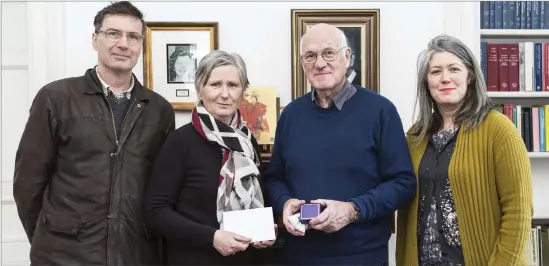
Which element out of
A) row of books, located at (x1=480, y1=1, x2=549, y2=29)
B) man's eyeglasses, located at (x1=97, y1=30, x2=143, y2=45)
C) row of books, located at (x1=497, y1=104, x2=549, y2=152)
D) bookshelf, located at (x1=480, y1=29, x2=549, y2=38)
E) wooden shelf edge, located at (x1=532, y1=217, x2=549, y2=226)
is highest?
row of books, located at (x1=480, y1=1, x2=549, y2=29)

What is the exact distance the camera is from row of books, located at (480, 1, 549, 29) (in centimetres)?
316

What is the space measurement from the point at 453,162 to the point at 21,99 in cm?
269

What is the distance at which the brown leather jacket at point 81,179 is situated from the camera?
192 centimetres

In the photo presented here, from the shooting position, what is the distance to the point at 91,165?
1.93m

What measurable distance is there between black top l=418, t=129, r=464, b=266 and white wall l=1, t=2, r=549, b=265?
1299 mm

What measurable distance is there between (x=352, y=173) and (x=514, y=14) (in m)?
2.06

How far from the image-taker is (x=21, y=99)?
124 inches

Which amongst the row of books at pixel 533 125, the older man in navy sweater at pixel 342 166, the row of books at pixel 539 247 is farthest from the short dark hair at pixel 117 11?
the row of books at pixel 539 247

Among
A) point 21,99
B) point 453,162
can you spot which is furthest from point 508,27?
point 21,99

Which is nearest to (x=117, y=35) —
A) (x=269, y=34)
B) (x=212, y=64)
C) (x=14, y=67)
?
(x=212, y=64)

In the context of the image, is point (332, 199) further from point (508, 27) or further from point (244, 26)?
point (508, 27)

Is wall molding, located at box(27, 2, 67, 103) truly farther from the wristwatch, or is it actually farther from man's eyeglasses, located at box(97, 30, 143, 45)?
the wristwatch

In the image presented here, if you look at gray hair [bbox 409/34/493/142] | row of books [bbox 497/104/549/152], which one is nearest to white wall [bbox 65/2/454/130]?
row of books [bbox 497/104/549/152]

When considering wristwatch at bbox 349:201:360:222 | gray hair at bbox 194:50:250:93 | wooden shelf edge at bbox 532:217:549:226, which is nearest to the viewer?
wristwatch at bbox 349:201:360:222
